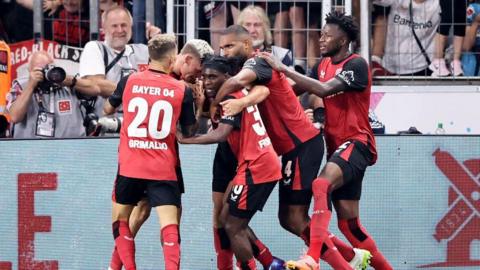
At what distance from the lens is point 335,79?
14.4 meters

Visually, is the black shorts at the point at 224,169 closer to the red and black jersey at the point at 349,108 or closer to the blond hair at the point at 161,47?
the red and black jersey at the point at 349,108

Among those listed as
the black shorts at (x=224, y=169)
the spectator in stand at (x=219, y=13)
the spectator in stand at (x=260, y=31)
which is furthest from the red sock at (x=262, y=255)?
the spectator in stand at (x=219, y=13)

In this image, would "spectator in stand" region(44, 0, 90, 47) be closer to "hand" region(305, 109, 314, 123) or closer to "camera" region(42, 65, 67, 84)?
"camera" region(42, 65, 67, 84)

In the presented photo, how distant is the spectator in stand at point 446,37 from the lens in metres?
17.6

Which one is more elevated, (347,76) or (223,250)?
(347,76)

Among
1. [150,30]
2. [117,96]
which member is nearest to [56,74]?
[150,30]

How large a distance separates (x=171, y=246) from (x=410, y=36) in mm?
4644

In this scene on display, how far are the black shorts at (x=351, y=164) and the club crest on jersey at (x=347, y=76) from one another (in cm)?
58

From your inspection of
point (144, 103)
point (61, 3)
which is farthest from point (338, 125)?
point (61, 3)

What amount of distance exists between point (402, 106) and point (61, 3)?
3847 mm

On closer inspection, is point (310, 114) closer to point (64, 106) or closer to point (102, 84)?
point (102, 84)

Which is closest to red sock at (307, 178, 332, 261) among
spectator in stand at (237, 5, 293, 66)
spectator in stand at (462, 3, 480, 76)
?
spectator in stand at (237, 5, 293, 66)

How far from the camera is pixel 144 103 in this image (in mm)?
14125

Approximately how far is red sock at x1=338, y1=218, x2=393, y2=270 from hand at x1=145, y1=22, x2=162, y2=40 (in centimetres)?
342
